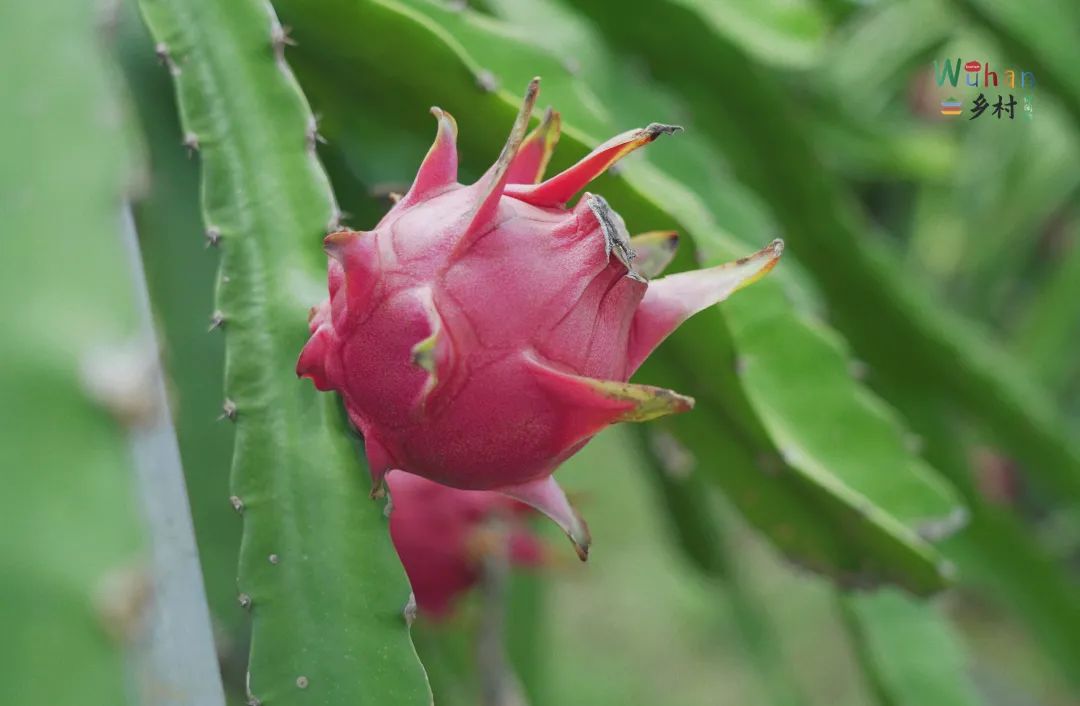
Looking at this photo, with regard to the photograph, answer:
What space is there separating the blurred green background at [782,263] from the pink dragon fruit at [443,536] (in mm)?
87

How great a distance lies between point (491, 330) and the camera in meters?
0.54

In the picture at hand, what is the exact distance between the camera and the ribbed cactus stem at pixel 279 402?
586mm

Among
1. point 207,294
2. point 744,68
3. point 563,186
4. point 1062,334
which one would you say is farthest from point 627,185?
point 1062,334

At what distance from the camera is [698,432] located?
0.96m

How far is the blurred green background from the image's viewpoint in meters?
0.85

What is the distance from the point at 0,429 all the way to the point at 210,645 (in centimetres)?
14

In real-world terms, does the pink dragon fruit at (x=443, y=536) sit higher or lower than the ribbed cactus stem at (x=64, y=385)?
lower

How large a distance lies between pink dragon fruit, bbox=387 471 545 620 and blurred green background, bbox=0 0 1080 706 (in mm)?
87
